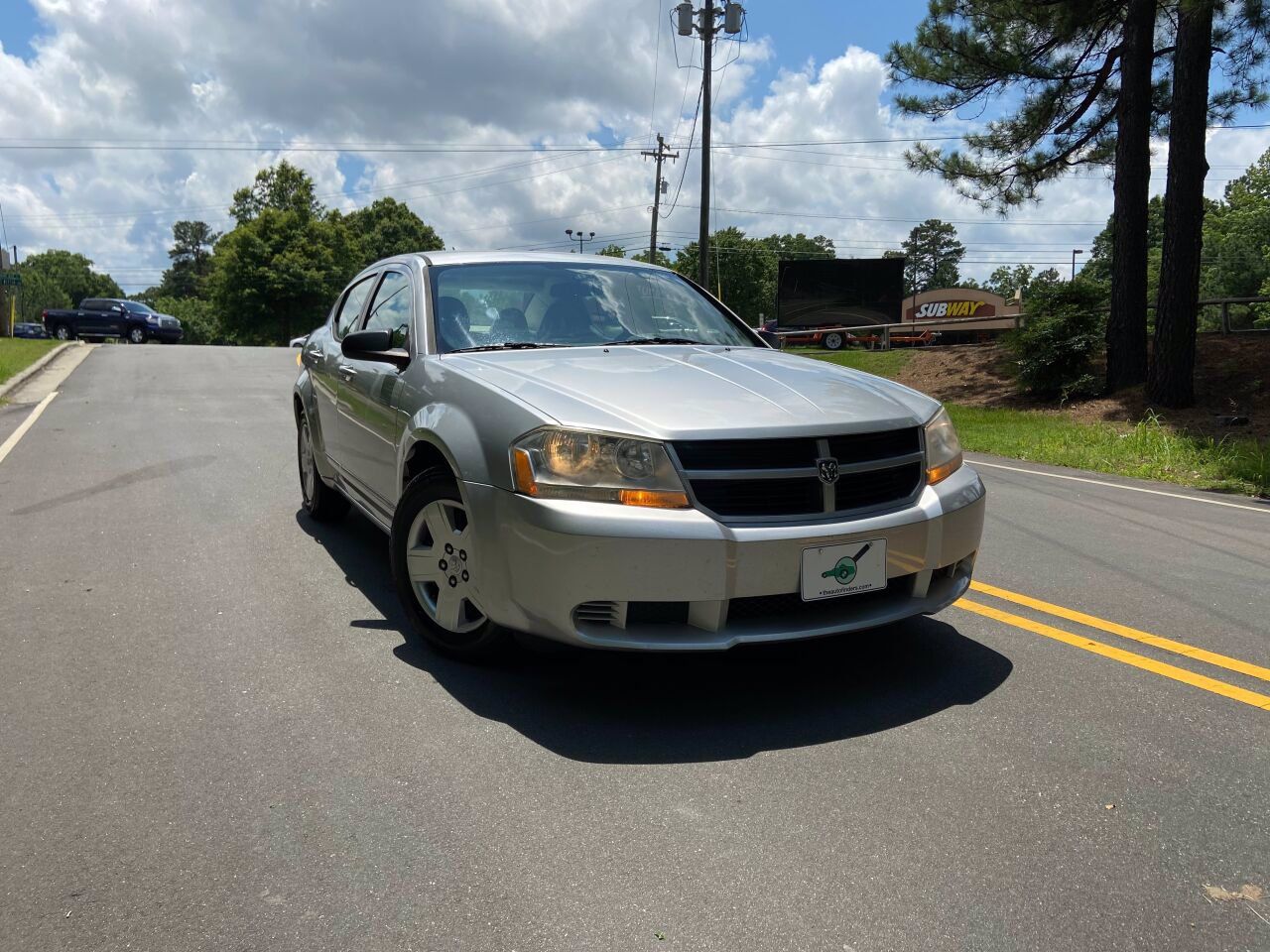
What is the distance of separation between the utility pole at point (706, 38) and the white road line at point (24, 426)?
15474 mm

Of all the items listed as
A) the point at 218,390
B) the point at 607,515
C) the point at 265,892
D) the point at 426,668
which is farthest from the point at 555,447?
the point at 218,390

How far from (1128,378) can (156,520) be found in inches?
569

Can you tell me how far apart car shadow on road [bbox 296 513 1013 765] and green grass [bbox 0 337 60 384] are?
583 inches

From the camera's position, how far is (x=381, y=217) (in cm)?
8588

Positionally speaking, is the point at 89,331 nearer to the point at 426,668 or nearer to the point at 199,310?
the point at 426,668

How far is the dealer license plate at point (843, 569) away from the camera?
3.25 meters

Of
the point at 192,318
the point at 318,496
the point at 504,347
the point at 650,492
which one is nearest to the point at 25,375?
the point at 318,496

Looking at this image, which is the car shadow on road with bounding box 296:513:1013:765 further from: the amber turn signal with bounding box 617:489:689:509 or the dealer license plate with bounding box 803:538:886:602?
the amber turn signal with bounding box 617:489:689:509

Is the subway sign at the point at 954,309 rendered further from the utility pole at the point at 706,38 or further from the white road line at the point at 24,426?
the white road line at the point at 24,426

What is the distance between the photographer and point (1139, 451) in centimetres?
1156

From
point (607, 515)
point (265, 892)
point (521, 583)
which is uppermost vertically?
point (607, 515)

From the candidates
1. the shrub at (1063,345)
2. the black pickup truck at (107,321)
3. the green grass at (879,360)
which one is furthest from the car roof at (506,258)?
Result: the black pickup truck at (107,321)

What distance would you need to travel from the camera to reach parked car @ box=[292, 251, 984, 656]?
10.4 ft

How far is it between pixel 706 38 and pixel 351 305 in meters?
22.0
